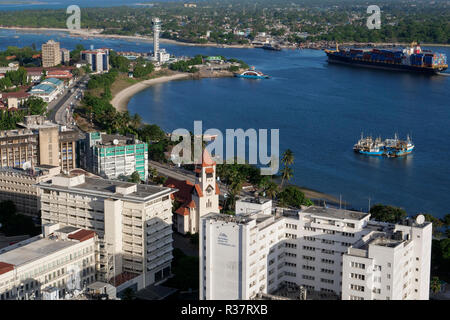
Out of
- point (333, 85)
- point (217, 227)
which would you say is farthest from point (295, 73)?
point (217, 227)

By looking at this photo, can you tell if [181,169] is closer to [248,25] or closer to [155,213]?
[155,213]

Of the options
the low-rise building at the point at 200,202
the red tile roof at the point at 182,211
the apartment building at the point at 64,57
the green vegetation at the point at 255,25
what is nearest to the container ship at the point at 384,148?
the low-rise building at the point at 200,202

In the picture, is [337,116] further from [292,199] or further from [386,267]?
[386,267]

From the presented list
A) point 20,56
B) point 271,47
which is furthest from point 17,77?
point 271,47

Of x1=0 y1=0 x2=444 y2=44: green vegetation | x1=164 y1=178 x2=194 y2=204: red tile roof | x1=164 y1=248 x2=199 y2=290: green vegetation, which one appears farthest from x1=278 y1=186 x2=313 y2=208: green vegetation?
x1=0 y1=0 x2=444 y2=44: green vegetation

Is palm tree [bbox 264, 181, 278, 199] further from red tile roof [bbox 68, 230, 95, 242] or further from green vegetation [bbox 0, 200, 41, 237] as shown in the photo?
red tile roof [bbox 68, 230, 95, 242]
